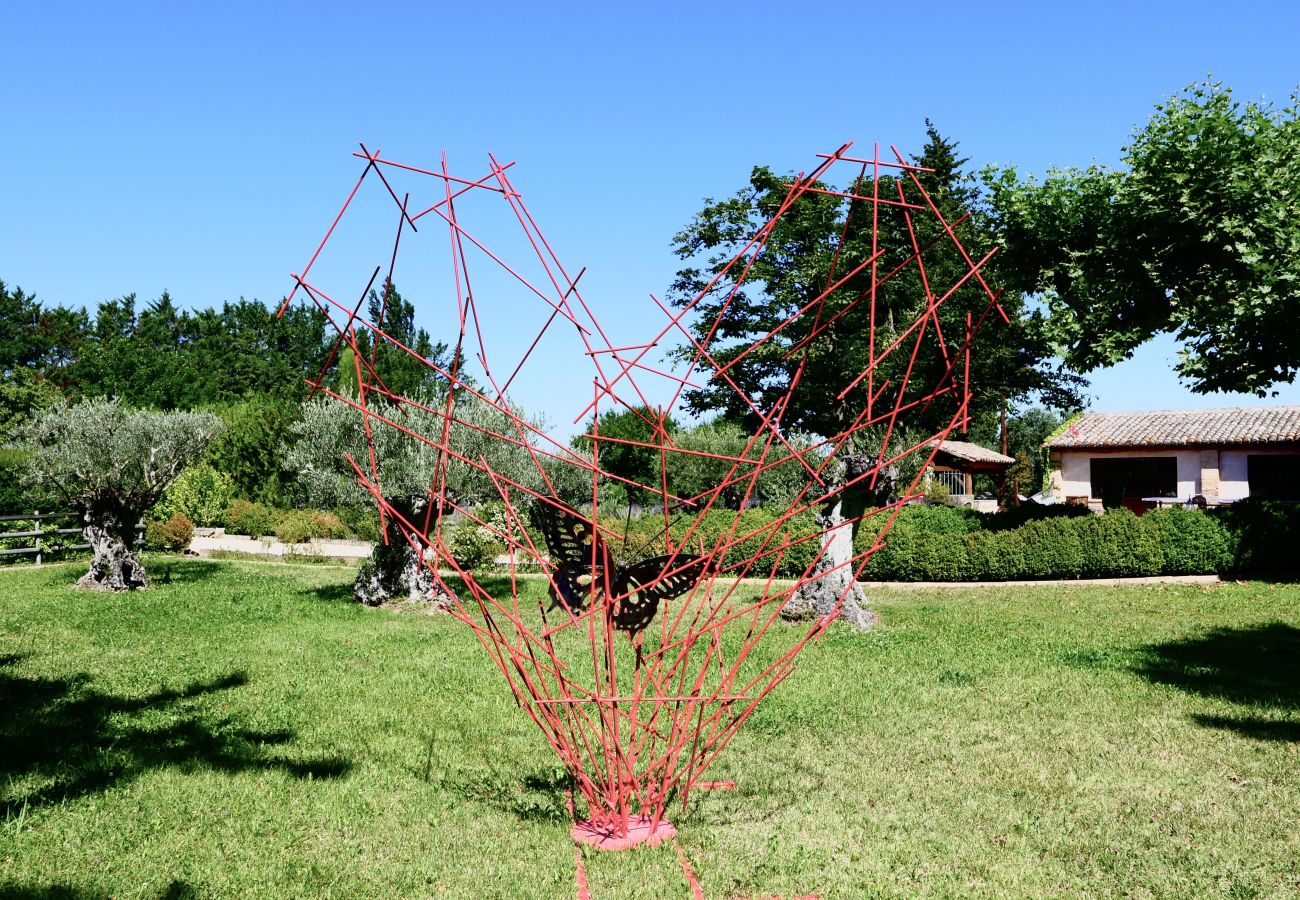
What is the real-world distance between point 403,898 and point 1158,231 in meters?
13.6

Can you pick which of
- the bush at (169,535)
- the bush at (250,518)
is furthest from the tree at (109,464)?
the bush at (250,518)

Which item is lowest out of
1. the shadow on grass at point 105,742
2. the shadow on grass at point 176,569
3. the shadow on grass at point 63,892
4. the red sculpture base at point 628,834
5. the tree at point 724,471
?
the shadow on grass at point 63,892

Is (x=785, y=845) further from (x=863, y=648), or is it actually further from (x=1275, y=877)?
(x=863, y=648)

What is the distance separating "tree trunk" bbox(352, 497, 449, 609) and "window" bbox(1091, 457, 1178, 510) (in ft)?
79.1

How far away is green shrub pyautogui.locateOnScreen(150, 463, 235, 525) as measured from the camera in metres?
23.5

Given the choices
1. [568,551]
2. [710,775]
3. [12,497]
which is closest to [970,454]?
[12,497]

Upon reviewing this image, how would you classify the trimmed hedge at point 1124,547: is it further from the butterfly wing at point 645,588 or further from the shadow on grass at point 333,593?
the butterfly wing at point 645,588

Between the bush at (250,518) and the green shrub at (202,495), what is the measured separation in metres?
0.34

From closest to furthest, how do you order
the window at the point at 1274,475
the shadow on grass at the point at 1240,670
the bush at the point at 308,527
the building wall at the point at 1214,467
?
the shadow on grass at the point at 1240,670
the bush at the point at 308,527
the window at the point at 1274,475
the building wall at the point at 1214,467

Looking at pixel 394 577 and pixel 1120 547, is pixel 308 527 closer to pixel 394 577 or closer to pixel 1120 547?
pixel 394 577

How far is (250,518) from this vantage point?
2367 centimetres

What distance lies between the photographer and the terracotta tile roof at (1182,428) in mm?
26828

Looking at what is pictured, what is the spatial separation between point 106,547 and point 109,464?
1.35 metres

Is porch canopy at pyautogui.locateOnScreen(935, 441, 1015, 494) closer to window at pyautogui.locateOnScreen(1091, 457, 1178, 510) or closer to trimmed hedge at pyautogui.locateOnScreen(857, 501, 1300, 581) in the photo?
window at pyautogui.locateOnScreen(1091, 457, 1178, 510)
